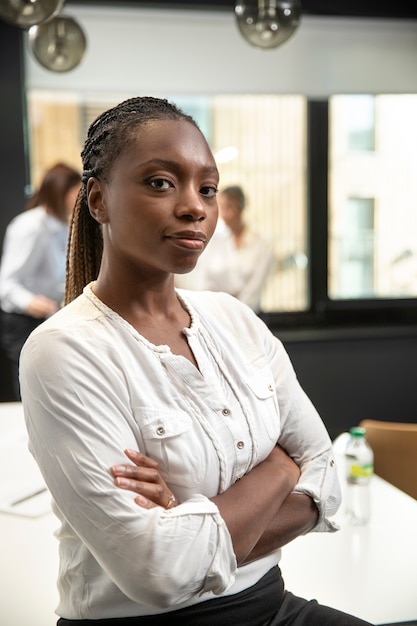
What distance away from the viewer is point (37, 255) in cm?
442

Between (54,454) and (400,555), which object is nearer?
(54,454)

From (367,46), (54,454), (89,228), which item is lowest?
(54,454)

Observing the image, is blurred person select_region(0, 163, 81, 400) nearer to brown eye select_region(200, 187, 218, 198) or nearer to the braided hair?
the braided hair

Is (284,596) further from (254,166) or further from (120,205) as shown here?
(254,166)

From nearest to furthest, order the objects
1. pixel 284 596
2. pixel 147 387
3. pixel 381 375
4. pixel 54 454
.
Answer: pixel 54 454 → pixel 147 387 → pixel 284 596 → pixel 381 375

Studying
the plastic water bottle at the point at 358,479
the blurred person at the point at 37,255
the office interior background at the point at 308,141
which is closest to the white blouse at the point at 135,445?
the plastic water bottle at the point at 358,479

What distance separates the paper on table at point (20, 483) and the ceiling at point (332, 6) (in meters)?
3.40

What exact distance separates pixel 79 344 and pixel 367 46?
4944mm

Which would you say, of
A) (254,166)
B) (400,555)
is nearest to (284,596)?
(400,555)

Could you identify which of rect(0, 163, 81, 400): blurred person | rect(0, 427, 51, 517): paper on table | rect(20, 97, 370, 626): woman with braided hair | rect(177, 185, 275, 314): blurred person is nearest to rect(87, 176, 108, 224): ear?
rect(20, 97, 370, 626): woman with braided hair

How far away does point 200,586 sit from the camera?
1.19 metres

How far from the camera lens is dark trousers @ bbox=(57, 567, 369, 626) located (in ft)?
4.14

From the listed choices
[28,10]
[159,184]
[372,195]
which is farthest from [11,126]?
[159,184]

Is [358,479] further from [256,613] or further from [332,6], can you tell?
[332,6]
